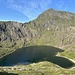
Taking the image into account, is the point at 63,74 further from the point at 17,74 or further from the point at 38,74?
the point at 17,74

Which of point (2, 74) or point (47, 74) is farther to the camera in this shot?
point (47, 74)

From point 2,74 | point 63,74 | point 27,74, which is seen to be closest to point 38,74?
point 27,74

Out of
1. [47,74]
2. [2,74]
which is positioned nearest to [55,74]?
[47,74]

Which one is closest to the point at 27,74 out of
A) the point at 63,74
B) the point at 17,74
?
the point at 17,74

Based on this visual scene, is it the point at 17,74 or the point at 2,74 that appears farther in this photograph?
the point at 17,74

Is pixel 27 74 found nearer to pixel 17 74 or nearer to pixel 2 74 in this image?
pixel 17 74

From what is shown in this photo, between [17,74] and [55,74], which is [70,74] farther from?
[17,74]

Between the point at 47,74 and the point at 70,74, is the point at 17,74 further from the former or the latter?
the point at 70,74
